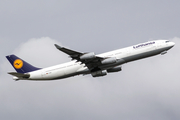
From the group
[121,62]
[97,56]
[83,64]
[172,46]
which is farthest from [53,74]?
[172,46]

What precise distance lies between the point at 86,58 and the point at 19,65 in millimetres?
17024

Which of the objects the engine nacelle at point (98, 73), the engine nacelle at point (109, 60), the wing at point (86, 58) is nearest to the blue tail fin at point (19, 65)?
the wing at point (86, 58)

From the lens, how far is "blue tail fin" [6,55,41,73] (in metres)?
62.4

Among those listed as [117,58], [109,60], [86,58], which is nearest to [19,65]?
[86,58]

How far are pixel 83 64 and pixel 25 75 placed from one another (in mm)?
A: 12081

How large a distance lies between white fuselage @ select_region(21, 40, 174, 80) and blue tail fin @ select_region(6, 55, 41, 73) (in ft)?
5.97

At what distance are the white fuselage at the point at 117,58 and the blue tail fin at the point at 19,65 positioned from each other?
71.7 inches

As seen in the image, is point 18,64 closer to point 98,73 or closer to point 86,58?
point 86,58

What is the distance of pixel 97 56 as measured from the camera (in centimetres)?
5566

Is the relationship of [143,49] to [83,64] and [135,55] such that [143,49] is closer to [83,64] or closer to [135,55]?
[135,55]

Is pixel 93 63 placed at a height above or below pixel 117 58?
above

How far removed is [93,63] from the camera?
5728cm

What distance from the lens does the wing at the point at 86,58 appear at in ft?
174

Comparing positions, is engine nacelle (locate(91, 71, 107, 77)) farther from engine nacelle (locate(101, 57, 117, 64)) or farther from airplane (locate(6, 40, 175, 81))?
engine nacelle (locate(101, 57, 117, 64))
